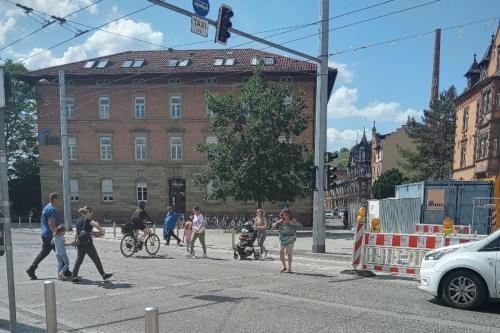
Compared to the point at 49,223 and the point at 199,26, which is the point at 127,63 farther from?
the point at 49,223

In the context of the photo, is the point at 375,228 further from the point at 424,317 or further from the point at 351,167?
the point at 351,167

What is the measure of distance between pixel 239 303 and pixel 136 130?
33746 mm

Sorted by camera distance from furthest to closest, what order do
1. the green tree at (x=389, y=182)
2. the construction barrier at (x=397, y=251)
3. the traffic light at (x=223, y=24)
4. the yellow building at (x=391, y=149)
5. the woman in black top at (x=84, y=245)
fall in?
the yellow building at (x=391, y=149) < the green tree at (x=389, y=182) < the traffic light at (x=223, y=24) < the construction barrier at (x=397, y=251) < the woman in black top at (x=84, y=245)

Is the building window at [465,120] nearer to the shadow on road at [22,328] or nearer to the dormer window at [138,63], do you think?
the dormer window at [138,63]

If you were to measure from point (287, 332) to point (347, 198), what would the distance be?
107043 mm

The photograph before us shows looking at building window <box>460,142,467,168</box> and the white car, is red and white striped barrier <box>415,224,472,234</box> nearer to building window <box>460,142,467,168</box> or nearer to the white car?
the white car

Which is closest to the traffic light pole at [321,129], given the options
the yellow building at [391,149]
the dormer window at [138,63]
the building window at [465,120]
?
the dormer window at [138,63]

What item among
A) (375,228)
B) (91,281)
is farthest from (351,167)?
→ (91,281)

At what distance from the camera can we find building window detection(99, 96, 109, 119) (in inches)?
1564

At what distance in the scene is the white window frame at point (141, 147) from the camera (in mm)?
39406

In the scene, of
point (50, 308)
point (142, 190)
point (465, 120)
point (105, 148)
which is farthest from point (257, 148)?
point (465, 120)

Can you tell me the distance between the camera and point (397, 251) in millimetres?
10781

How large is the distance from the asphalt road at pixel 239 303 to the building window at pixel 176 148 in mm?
27531

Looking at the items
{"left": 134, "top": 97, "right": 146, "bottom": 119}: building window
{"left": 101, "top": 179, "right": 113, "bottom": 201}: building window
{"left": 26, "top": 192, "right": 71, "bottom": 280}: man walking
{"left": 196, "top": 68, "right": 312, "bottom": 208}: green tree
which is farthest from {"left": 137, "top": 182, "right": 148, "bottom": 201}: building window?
{"left": 26, "top": 192, "right": 71, "bottom": 280}: man walking
